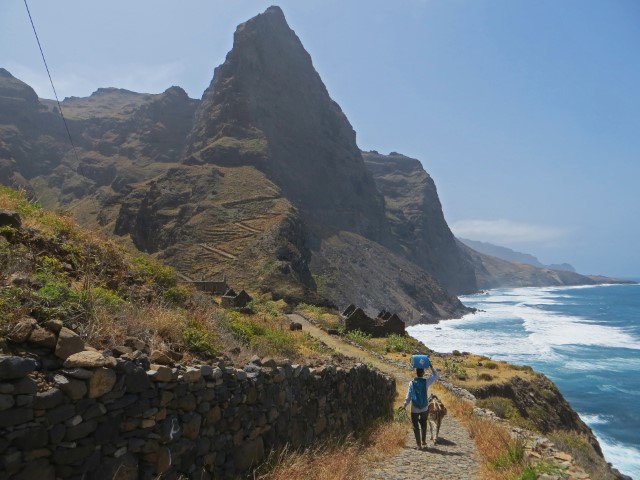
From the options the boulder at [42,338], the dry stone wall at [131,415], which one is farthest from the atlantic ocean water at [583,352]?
the boulder at [42,338]

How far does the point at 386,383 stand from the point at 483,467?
569 cm

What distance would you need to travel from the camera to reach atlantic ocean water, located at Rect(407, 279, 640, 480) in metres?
35.6

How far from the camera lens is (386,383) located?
48.2 feet

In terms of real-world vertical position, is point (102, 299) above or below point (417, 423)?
above

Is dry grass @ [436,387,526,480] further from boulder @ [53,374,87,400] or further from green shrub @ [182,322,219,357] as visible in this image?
boulder @ [53,374,87,400]

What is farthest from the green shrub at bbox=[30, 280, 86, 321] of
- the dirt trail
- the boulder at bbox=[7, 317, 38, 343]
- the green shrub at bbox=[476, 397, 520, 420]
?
the green shrub at bbox=[476, 397, 520, 420]

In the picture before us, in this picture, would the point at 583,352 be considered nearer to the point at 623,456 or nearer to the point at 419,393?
the point at 623,456

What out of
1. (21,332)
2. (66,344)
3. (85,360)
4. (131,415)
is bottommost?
(131,415)

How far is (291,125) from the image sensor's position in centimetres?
15200

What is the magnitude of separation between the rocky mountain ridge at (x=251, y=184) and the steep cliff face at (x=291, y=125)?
18.1 inches

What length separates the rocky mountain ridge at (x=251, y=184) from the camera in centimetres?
6944

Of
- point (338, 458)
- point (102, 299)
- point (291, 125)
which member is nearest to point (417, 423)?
point (338, 458)

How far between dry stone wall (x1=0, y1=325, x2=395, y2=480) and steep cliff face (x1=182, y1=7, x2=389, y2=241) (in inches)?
4645

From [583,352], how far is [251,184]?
62248 mm
